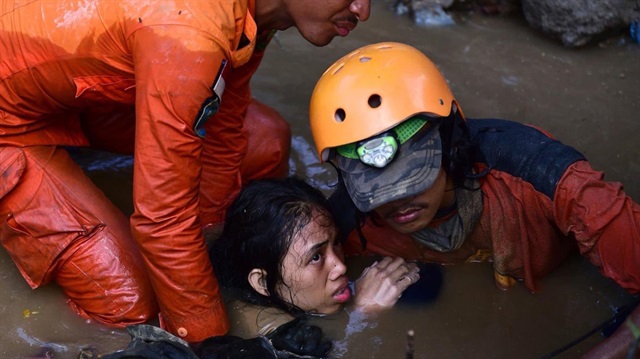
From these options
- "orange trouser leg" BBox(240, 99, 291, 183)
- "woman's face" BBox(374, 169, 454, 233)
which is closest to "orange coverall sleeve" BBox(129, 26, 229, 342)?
"woman's face" BBox(374, 169, 454, 233)

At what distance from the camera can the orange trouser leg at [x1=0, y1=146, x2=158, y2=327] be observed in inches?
149

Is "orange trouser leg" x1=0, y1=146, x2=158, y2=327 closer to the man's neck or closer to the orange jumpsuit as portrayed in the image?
the orange jumpsuit

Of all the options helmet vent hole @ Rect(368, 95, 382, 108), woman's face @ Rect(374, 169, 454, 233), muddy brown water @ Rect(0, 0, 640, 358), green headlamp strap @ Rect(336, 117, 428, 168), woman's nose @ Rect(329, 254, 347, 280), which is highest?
helmet vent hole @ Rect(368, 95, 382, 108)

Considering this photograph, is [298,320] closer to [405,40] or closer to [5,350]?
[5,350]

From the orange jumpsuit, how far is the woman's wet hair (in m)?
0.27

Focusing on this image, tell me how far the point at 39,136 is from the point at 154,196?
0.91 metres

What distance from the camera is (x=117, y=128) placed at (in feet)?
14.2

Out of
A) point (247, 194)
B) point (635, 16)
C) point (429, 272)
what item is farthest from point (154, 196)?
point (635, 16)

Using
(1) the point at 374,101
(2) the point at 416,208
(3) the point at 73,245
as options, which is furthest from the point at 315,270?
(3) the point at 73,245

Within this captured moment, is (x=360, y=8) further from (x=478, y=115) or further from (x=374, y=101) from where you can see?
(x=478, y=115)

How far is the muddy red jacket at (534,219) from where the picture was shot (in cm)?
327

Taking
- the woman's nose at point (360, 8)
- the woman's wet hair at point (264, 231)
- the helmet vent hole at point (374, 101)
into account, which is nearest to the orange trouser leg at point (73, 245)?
the woman's wet hair at point (264, 231)

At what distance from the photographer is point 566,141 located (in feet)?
15.8

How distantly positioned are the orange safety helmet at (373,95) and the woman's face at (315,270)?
1.10ft
